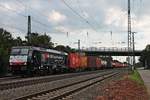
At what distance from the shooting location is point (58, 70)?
5934 cm

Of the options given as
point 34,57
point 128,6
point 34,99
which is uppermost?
point 128,6

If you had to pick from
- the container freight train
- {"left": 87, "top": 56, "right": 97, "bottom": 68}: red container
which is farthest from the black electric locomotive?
{"left": 87, "top": 56, "right": 97, "bottom": 68}: red container

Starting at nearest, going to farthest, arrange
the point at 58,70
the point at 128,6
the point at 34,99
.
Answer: the point at 34,99, the point at 58,70, the point at 128,6

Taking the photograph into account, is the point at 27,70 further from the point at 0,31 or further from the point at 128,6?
the point at 0,31

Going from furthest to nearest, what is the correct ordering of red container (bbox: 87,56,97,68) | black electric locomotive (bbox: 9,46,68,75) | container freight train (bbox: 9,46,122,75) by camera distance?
1. red container (bbox: 87,56,97,68)
2. container freight train (bbox: 9,46,122,75)
3. black electric locomotive (bbox: 9,46,68,75)

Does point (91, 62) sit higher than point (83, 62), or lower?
higher

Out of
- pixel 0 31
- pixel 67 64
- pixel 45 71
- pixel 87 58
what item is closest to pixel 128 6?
pixel 67 64

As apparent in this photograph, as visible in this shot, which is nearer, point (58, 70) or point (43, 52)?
point (43, 52)

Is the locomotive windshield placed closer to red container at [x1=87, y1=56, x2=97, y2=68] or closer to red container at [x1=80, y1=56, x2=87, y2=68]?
red container at [x1=80, y1=56, x2=87, y2=68]

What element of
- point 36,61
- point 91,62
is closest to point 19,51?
point 36,61

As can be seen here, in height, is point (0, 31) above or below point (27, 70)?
above

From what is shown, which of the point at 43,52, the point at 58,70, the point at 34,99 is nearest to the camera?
the point at 34,99

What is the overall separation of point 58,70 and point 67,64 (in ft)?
23.6

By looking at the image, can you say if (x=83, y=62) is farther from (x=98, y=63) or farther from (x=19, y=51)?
(x=19, y=51)
